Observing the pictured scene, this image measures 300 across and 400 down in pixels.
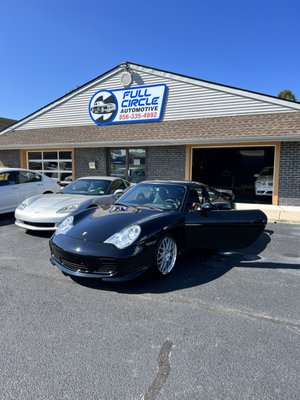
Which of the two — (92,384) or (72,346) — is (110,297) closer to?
(72,346)

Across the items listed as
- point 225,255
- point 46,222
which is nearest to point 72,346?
point 225,255

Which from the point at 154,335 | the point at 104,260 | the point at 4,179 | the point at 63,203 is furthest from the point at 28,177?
the point at 154,335

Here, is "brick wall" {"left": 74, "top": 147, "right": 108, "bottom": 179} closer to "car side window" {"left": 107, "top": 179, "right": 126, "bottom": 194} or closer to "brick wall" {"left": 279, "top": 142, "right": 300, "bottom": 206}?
"car side window" {"left": 107, "top": 179, "right": 126, "bottom": 194}

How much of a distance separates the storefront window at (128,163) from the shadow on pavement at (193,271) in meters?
7.99

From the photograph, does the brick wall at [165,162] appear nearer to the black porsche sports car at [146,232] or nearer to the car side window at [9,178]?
the car side window at [9,178]

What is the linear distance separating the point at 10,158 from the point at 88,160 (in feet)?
15.9

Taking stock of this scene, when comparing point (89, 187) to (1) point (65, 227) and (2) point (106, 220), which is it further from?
(2) point (106, 220)

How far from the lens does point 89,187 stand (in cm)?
778

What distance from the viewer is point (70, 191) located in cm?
777

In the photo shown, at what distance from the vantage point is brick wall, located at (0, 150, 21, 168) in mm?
15609

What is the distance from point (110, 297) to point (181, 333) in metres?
1.05

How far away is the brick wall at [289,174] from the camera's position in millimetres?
10664

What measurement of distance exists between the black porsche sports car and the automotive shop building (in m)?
6.31

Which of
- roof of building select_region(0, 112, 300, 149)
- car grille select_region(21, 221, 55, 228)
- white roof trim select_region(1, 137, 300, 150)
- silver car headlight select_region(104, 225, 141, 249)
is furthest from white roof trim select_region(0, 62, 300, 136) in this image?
silver car headlight select_region(104, 225, 141, 249)
